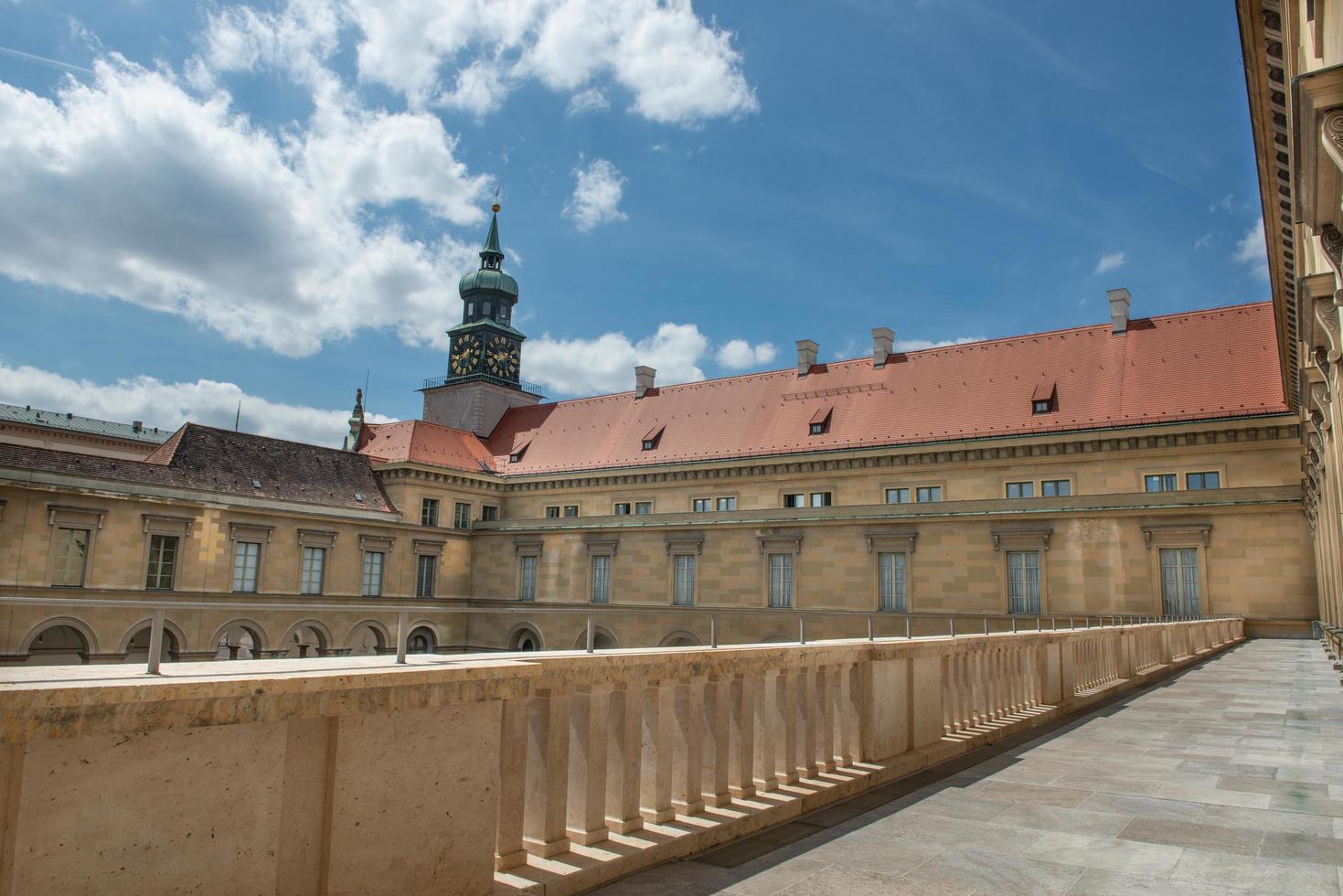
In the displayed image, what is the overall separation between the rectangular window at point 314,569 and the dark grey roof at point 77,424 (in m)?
46.7

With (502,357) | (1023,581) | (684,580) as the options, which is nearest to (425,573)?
(684,580)

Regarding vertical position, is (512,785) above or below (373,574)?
below

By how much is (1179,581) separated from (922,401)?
43.5 ft

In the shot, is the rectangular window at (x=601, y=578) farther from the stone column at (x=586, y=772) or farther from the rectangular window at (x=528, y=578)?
the stone column at (x=586, y=772)

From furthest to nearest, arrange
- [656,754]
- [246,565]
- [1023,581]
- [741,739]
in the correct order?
[246,565]
[1023,581]
[741,739]
[656,754]

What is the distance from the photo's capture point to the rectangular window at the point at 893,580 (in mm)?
35531

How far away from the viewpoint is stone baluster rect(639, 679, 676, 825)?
17.0ft

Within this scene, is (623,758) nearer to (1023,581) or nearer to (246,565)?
(1023,581)

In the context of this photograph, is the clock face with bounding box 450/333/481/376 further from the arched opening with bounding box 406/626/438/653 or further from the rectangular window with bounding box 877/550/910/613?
the rectangular window with bounding box 877/550/910/613

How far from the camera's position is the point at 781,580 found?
127 ft

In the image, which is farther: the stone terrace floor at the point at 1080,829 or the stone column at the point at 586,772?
the stone column at the point at 586,772

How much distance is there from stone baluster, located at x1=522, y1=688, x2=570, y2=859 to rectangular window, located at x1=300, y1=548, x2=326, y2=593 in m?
40.2

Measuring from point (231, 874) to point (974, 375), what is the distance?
40.5 m

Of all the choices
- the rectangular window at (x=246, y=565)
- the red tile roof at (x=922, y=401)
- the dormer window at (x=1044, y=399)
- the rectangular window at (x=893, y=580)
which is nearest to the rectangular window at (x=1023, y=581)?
the rectangular window at (x=893, y=580)
